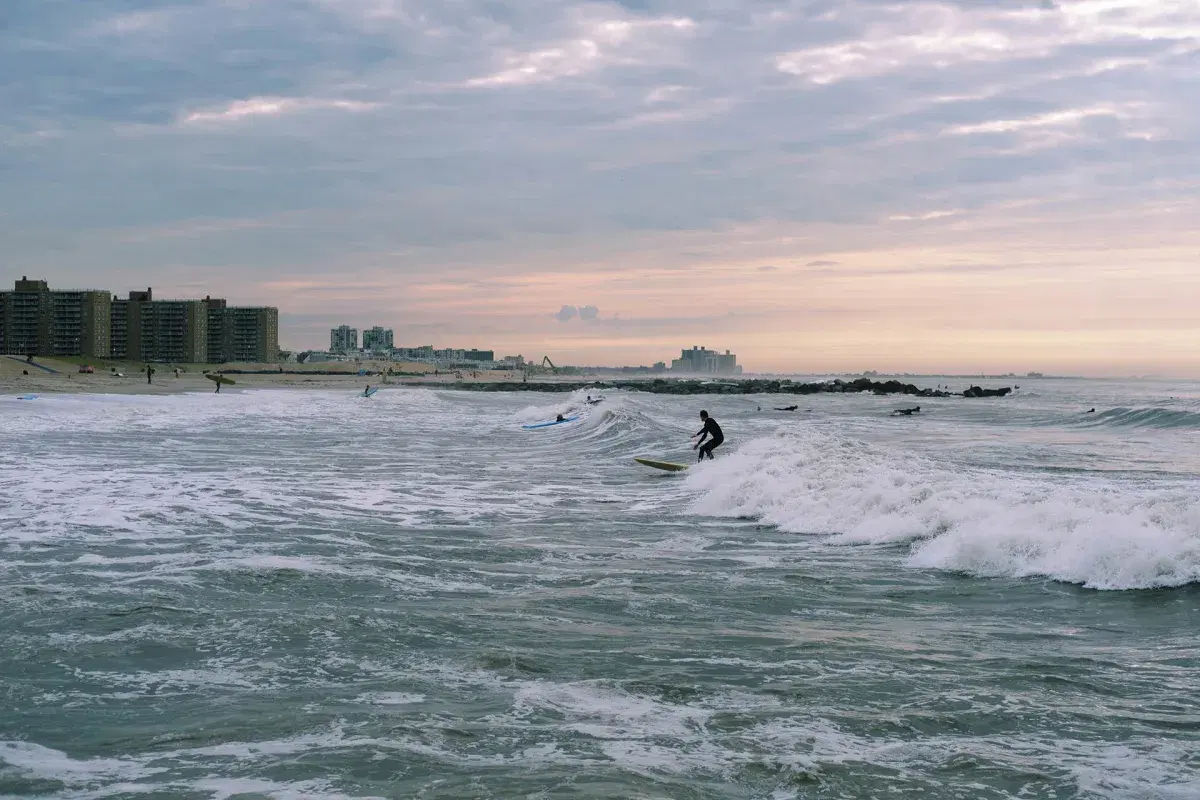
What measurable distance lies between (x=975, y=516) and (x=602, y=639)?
715 cm

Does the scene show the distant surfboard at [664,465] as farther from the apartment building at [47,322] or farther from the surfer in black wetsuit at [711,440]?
the apartment building at [47,322]

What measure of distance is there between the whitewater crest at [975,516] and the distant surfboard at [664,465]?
333 centimetres

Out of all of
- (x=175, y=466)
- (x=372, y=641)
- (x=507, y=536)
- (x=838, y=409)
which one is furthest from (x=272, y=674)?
(x=838, y=409)

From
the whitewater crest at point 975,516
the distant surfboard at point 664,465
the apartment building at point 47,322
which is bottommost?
the distant surfboard at point 664,465

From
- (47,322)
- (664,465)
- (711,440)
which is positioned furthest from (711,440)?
(47,322)

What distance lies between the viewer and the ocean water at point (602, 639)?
5.05 m

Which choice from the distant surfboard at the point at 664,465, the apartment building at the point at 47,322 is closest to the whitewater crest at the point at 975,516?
the distant surfboard at the point at 664,465

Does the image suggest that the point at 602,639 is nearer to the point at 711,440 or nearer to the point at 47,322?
the point at 711,440

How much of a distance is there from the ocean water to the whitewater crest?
5 cm

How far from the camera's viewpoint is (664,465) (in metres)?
23.4

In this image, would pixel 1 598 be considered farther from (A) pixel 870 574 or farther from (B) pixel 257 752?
(A) pixel 870 574

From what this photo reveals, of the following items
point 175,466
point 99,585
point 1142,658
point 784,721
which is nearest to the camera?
point 784,721

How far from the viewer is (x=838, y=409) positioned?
6431cm

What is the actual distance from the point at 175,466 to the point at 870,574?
16152mm
